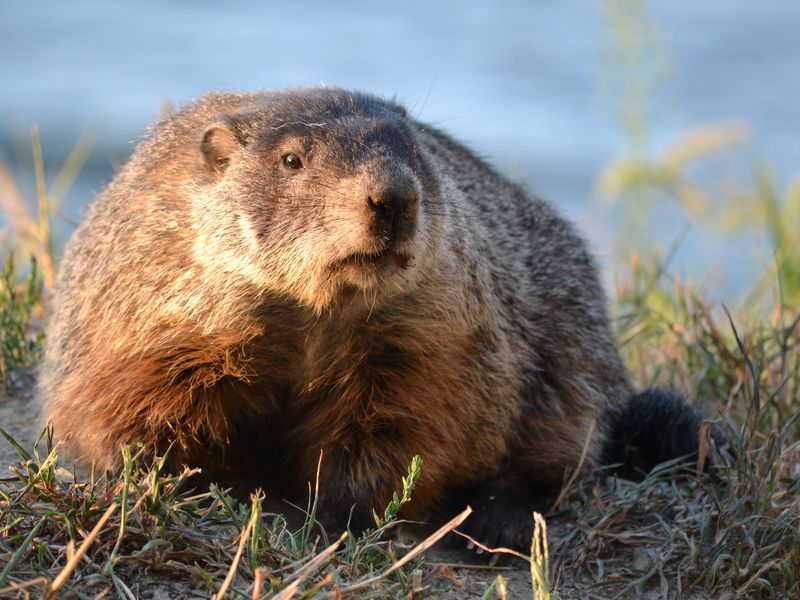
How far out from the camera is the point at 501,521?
14.7 ft

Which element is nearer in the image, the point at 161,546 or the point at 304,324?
the point at 161,546

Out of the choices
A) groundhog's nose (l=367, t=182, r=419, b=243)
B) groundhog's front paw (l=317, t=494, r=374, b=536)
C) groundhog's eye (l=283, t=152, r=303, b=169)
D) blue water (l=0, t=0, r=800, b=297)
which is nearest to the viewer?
groundhog's nose (l=367, t=182, r=419, b=243)

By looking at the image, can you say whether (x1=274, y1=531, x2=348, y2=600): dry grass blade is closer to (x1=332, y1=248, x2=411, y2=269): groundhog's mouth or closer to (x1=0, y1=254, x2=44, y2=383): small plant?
(x1=332, y1=248, x2=411, y2=269): groundhog's mouth

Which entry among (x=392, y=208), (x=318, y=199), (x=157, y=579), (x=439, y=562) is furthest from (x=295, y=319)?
(x=157, y=579)

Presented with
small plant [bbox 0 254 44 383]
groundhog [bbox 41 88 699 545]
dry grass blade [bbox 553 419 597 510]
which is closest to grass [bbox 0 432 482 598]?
groundhog [bbox 41 88 699 545]

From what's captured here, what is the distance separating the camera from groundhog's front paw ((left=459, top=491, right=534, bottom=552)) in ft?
14.5

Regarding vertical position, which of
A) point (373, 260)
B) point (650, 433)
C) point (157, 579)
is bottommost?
point (157, 579)

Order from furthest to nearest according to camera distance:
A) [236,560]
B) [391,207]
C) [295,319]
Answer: [295,319] → [391,207] → [236,560]

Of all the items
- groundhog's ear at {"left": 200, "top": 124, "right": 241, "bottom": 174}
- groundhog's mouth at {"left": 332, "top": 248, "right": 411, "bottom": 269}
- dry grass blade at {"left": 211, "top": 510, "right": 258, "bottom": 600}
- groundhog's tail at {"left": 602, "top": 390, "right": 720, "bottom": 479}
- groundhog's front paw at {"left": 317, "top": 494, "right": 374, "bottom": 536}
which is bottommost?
groundhog's front paw at {"left": 317, "top": 494, "right": 374, "bottom": 536}

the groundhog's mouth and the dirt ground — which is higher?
the groundhog's mouth

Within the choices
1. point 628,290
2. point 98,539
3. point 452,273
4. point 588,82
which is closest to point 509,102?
point 588,82

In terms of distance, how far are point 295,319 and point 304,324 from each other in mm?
37

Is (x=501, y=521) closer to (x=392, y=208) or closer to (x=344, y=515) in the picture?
(x=344, y=515)

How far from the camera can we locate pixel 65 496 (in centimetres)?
350
